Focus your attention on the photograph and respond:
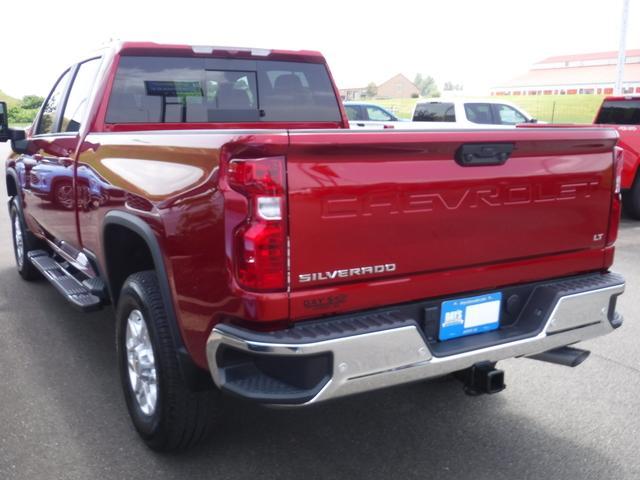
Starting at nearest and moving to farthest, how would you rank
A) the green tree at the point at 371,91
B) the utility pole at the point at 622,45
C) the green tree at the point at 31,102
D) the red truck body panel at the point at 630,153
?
the red truck body panel at the point at 630,153
the utility pole at the point at 622,45
the green tree at the point at 31,102
the green tree at the point at 371,91

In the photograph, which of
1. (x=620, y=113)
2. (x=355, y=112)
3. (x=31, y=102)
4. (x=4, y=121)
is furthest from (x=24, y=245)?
(x=31, y=102)

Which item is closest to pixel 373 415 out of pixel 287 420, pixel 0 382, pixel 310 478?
pixel 287 420

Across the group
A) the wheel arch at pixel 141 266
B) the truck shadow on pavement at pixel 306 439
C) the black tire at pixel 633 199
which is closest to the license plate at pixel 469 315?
the truck shadow on pavement at pixel 306 439

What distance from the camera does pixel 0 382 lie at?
412 cm

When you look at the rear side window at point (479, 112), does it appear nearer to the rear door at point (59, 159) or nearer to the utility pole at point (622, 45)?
the utility pole at point (622, 45)

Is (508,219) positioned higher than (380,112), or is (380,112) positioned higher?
(508,219)

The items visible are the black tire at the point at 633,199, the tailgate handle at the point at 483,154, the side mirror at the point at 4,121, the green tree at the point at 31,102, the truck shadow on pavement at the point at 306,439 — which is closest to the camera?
the tailgate handle at the point at 483,154

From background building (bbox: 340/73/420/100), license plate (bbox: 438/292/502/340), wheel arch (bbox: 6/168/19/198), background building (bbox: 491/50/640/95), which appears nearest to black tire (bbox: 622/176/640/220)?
license plate (bbox: 438/292/502/340)

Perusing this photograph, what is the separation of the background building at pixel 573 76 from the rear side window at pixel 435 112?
7508 centimetres

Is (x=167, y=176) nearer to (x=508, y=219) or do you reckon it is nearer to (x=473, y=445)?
(x=508, y=219)

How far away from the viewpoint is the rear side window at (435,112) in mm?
15320

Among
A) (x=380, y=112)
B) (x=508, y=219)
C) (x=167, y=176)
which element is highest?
(x=167, y=176)

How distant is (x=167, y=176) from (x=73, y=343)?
2.38 meters

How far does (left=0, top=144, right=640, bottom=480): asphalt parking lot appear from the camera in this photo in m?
3.13
